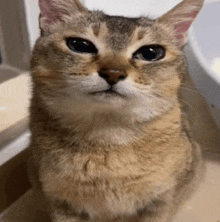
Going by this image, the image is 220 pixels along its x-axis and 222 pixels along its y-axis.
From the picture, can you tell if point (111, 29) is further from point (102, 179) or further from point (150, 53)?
point (102, 179)

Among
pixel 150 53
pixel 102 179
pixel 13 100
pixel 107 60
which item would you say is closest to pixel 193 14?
pixel 150 53

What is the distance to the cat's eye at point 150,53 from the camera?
2.61 ft

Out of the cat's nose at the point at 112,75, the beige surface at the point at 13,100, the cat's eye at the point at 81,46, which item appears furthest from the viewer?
the beige surface at the point at 13,100

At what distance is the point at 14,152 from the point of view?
3.88ft

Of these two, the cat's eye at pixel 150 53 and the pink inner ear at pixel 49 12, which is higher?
the pink inner ear at pixel 49 12

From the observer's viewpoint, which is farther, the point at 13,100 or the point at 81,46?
the point at 13,100

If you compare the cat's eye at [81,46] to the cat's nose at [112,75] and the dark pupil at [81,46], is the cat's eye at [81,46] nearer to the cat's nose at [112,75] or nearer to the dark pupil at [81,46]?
the dark pupil at [81,46]

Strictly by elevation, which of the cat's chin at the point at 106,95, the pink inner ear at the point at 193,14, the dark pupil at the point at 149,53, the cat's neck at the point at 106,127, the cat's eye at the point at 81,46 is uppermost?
the pink inner ear at the point at 193,14

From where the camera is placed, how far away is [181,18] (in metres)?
0.88

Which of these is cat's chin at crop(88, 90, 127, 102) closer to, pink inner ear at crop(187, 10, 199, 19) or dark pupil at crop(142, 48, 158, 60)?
dark pupil at crop(142, 48, 158, 60)

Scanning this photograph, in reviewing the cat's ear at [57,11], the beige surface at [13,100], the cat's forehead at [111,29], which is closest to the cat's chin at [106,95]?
the cat's forehead at [111,29]

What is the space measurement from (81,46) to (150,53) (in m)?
0.18

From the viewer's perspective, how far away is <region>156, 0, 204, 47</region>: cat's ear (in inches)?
33.2

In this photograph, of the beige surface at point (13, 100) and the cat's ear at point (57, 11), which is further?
the beige surface at point (13, 100)
